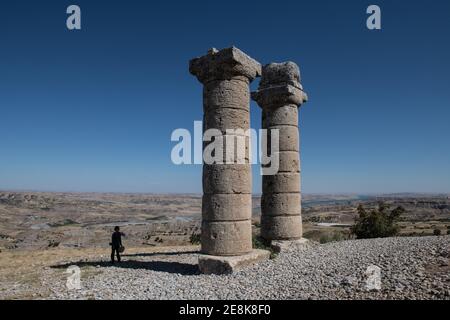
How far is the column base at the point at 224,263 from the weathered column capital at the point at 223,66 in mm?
5749

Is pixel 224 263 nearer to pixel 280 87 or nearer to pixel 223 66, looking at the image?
pixel 223 66

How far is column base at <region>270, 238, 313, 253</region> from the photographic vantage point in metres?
14.5

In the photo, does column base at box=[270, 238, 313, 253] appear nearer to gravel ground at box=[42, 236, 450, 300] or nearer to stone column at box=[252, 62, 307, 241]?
stone column at box=[252, 62, 307, 241]

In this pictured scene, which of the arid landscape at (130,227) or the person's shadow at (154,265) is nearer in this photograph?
the person's shadow at (154,265)

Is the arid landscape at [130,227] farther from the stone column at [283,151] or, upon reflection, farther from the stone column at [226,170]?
the stone column at [226,170]

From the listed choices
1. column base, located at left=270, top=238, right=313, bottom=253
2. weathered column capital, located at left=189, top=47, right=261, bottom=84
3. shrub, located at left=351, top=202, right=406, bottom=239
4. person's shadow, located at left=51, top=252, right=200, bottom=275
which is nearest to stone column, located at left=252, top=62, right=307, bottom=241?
column base, located at left=270, top=238, right=313, bottom=253

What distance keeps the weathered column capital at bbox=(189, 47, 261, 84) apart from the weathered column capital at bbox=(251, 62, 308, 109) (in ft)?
10.5

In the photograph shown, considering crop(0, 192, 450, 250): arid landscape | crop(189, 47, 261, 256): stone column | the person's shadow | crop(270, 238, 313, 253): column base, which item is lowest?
crop(0, 192, 450, 250): arid landscape

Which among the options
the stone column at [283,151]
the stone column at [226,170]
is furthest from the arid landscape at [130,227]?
the stone column at [226,170]

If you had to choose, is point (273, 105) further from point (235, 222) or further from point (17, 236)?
point (17, 236)

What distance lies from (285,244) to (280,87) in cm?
651

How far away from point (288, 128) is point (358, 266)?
24.6 ft

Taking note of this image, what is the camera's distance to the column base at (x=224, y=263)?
35.5 ft

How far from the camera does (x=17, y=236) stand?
60.3 metres
